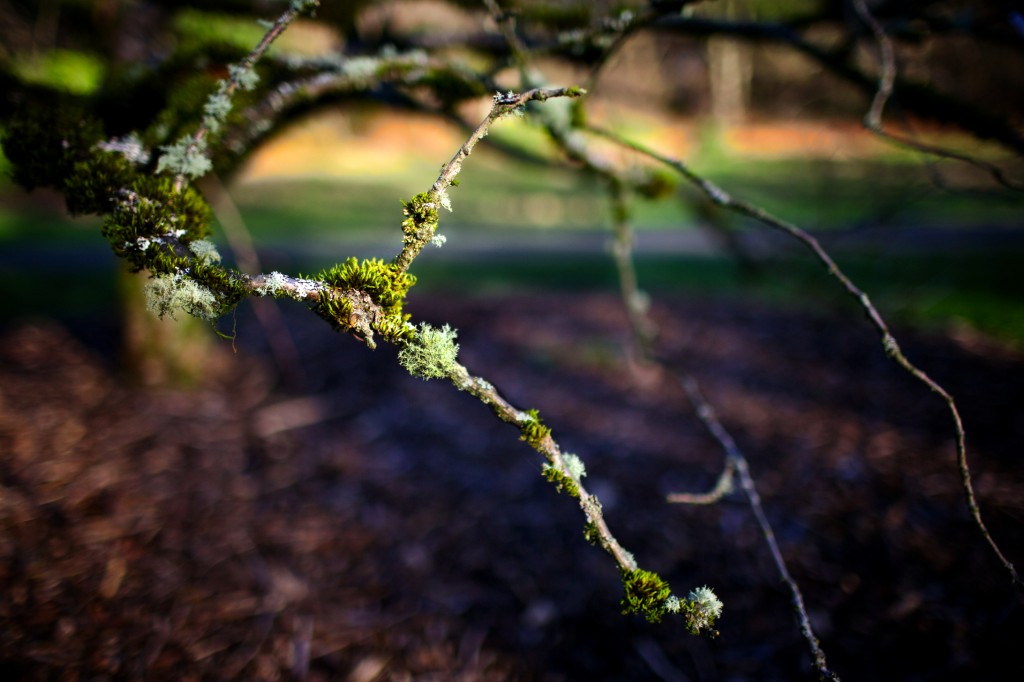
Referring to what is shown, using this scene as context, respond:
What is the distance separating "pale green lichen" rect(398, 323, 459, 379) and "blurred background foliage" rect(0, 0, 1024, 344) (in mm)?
1256

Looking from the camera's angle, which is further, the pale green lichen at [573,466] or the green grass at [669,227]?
the green grass at [669,227]

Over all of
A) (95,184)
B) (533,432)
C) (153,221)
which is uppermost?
(95,184)

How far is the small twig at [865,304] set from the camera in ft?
3.95

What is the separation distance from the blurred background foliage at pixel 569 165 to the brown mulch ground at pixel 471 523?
1.28m

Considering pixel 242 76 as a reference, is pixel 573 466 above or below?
below

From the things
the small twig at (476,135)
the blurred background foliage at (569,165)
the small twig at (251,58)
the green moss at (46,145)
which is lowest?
the small twig at (476,135)

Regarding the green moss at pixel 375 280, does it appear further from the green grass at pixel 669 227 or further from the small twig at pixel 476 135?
the green grass at pixel 669 227

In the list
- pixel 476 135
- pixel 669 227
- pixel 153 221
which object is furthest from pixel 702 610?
pixel 669 227

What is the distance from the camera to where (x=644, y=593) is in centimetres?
117

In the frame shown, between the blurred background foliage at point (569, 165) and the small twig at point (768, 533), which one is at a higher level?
the blurred background foliage at point (569, 165)

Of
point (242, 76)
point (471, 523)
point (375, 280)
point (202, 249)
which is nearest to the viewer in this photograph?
point (375, 280)

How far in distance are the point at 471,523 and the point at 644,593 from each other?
175cm

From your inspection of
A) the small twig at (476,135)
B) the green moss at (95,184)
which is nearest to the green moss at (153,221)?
the green moss at (95,184)

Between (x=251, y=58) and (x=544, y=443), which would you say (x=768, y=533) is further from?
(x=251, y=58)
